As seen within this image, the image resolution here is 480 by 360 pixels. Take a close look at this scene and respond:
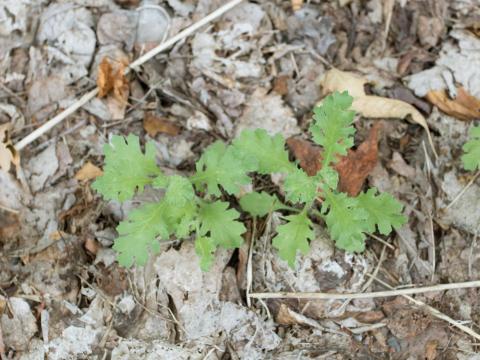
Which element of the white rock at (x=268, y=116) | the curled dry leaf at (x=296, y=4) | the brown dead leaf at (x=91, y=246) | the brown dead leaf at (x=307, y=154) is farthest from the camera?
the curled dry leaf at (x=296, y=4)

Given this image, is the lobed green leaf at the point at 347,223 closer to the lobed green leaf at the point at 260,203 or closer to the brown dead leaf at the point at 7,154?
the lobed green leaf at the point at 260,203

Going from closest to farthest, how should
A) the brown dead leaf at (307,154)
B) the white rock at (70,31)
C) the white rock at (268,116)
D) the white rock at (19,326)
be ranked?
the white rock at (19,326)
the brown dead leaf at (307,154)
the white rock at (268,116)
the white rock at (70,31)

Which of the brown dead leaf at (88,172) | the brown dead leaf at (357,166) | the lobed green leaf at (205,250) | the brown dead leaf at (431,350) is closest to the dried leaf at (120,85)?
the brown dead leaf at (88,172)

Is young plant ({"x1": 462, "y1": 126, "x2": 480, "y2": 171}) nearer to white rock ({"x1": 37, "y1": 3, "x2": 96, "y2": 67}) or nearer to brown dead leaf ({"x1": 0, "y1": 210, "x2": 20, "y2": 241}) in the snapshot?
white rock ({"x1": 37, "y1": 3, "x2": 96, "y2": 67})

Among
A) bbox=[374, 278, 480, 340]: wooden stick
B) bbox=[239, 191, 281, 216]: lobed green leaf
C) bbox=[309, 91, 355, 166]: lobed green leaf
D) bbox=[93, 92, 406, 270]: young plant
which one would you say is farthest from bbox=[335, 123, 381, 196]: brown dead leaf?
bbox=[374, 278, 480, 340]: wooden stick

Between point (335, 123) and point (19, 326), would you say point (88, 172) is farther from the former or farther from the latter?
point (335, 123)

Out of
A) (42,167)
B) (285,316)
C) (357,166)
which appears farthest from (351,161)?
(42,167)

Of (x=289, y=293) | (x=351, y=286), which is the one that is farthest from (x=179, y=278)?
(x=351, y=286)
